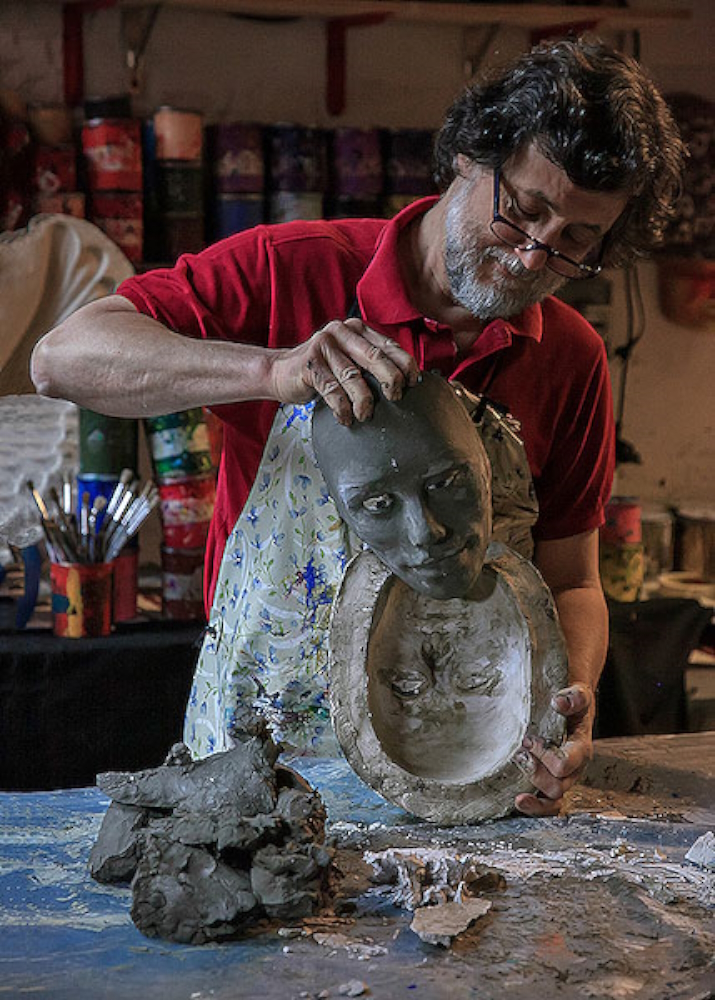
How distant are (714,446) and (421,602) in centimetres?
327

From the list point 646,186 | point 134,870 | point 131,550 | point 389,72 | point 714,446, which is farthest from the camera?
point 714,446

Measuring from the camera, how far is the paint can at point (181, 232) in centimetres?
387

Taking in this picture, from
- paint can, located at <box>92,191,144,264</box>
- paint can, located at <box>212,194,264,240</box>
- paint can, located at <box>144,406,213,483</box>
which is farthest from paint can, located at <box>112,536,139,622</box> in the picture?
paint can, located at <box>212,194,264,240</box>

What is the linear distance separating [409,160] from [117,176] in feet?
2.86

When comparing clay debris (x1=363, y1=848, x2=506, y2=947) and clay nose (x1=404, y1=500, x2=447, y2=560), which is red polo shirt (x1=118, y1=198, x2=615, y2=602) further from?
clay debris (x1=363, y1=848, x2=506, y2=947)

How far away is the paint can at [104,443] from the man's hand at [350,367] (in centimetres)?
181

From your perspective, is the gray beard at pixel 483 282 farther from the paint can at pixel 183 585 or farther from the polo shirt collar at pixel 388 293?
the paint can at pixel 183 585

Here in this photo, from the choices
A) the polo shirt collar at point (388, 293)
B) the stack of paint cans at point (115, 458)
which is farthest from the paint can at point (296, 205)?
the polo shirt collar at point (388, 293)

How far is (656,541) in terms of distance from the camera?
414cm

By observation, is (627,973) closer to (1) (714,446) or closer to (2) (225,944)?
(2) (225,944)

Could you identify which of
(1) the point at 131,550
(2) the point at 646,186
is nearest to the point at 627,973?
(2) the point at 646,186

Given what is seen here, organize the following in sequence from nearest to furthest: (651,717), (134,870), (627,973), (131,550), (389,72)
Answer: (627,973) < (134,870) < (131,550) < (651,717) < (389,72)

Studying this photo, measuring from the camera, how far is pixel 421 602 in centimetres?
196

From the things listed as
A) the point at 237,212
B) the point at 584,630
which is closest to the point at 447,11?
the point at 237,212
